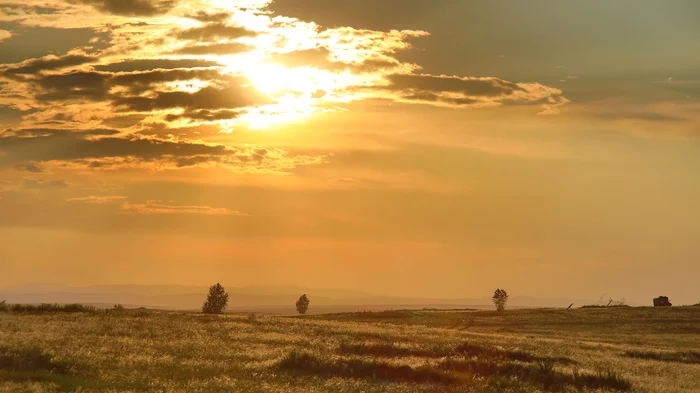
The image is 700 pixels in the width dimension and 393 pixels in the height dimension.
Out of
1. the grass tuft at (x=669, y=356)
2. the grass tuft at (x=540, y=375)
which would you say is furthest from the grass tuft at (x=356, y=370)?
the grass tuft at (x=669, y=356)

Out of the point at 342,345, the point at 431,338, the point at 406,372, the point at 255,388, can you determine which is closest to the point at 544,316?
the point at 431,338

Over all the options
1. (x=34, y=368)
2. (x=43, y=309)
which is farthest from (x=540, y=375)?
(x=43, y=309)

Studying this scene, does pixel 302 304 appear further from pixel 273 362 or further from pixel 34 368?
pixel 34 368

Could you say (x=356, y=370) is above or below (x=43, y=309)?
below

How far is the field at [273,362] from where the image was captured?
20.8 m

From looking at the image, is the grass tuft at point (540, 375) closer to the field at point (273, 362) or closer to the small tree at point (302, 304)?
the field at point (273, 362)

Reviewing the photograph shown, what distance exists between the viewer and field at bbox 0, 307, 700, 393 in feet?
68.1

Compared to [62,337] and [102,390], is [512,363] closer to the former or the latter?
[102,390]

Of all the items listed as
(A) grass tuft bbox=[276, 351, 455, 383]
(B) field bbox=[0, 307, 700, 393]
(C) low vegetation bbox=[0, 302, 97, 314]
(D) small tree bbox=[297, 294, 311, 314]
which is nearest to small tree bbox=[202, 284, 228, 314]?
(D) small tree bbox=[297, 294, 311, 314]

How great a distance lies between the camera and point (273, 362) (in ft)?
83.3

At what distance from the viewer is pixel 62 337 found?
28391mm

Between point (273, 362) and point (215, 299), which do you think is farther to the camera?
point (215, 299)

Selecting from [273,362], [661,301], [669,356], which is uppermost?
[661,301]

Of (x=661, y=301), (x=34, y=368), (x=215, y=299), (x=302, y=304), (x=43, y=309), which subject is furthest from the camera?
(x=302, y=304)
